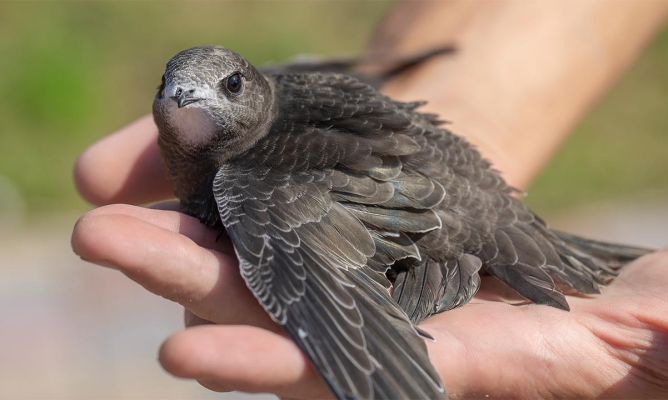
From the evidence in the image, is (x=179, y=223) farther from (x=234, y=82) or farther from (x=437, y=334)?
(x=437, y=334)

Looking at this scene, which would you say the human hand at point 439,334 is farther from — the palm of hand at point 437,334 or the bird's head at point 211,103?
the bird's head at point 211,103

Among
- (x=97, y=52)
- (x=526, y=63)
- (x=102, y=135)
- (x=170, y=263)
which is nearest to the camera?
(x=170, y=263)

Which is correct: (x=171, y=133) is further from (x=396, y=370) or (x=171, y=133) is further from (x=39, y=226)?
(x=39, y=226)

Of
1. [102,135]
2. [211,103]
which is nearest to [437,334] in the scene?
[211,103]

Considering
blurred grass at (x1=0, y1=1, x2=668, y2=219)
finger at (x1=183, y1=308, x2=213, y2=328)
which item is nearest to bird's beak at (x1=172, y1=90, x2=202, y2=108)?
finger at (x1=183, y1=308, x2=213, y2=328)

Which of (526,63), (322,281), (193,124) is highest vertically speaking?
(526,63)

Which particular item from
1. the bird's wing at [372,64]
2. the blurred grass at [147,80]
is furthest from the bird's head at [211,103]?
the blurred grass at [147,80]

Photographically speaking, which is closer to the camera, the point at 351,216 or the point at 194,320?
the point at 351,216
